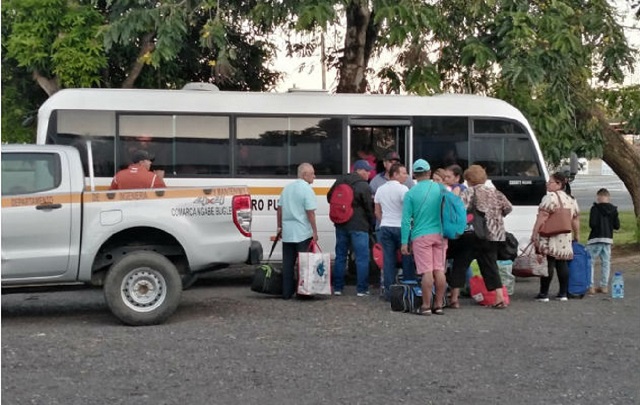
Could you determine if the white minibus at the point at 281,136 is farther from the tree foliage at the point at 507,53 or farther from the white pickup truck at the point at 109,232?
the white pickup truck at the point at 109,232

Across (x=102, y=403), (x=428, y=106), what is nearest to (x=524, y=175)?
(x=428, y=106)

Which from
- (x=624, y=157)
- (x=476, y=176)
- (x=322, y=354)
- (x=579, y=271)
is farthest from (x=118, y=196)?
(x=624, y=157)

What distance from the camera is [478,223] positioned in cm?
1184

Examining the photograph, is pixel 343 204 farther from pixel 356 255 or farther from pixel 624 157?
pixel 624 157

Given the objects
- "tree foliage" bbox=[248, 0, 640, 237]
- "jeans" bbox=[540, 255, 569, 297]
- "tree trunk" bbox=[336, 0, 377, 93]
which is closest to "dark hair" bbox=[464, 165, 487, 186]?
"jeans" bbox=[540, 255, 569, 297]

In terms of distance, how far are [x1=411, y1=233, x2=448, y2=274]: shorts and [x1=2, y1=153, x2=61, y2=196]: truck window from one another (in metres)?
3.84

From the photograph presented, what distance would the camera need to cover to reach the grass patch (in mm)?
20087

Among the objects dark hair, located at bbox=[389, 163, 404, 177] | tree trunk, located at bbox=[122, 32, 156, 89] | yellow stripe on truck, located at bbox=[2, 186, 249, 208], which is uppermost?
tree trunk, located at bbox=[122, 32, 156, 89]

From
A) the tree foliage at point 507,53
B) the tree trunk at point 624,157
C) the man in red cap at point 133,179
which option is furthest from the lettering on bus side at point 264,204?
the tree trunk at point 624,157

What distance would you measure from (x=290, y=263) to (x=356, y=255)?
2.95ft

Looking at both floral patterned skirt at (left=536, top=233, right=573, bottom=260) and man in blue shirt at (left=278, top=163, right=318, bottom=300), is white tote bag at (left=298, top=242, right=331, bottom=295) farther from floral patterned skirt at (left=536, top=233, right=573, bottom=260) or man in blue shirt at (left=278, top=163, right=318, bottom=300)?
floral patterned skirt at (left=536, top=233, right=573, bottom=260)

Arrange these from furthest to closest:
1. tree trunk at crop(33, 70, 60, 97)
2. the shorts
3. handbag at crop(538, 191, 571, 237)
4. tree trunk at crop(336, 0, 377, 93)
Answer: tree trunk at crop(33, 70, 60, 97), tree trunk at crop(336, 0, 377, 93), handbag at crop(538, 191, 571, 237), the shorts

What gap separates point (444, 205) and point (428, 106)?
4.78 meters

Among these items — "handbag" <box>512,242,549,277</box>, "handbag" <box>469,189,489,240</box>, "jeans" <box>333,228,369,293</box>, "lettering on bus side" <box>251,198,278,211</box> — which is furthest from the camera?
"lettering on bus side" <box>251,198,278,211</box>
